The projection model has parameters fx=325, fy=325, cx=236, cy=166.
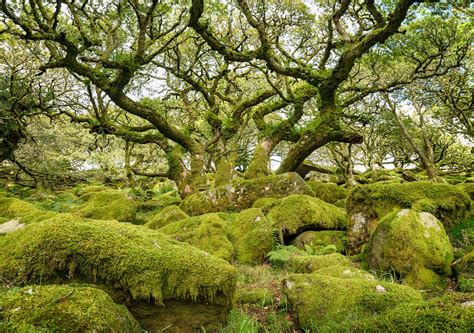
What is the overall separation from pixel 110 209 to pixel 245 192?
4.38 m

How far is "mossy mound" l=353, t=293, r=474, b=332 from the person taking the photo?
2555mm

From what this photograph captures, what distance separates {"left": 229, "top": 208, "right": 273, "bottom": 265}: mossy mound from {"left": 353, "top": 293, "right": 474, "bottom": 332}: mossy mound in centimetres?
345

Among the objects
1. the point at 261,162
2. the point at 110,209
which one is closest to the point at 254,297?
the point at 110,209

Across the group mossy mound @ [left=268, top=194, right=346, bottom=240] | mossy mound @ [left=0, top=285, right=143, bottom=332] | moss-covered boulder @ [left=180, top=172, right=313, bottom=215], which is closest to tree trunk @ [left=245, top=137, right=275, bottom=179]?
moss-covered boulder @ [left=180, top=172, right=313, bottom=215]

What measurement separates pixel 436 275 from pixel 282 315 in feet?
9.18

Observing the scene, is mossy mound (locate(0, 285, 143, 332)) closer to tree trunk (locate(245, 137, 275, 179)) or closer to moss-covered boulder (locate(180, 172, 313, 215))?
moss-covered boulder (locate(180, 172, 313, 215))

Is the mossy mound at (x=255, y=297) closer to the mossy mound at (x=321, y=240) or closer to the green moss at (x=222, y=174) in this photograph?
the mossy mound at (x=321, y=240)

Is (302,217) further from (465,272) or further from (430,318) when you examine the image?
(430,318)

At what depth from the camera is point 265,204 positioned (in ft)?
29.9

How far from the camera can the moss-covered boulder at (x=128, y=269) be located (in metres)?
3.13

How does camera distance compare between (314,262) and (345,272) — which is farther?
(314,262)

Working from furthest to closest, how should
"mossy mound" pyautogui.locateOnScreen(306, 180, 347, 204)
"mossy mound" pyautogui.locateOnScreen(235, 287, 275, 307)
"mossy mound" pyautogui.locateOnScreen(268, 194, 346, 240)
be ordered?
"mossy mound" pyautogui.locateOnScreen(306, 180, 347, 204)
"mossy mound" pyautogui.locateOnScreen(268, 194, 346, 240)
"mossy mound" pyautogui.locateOnScreen(235, 287, 275, 307)

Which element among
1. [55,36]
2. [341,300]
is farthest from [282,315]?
[55,36]

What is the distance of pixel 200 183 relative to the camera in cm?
1330
